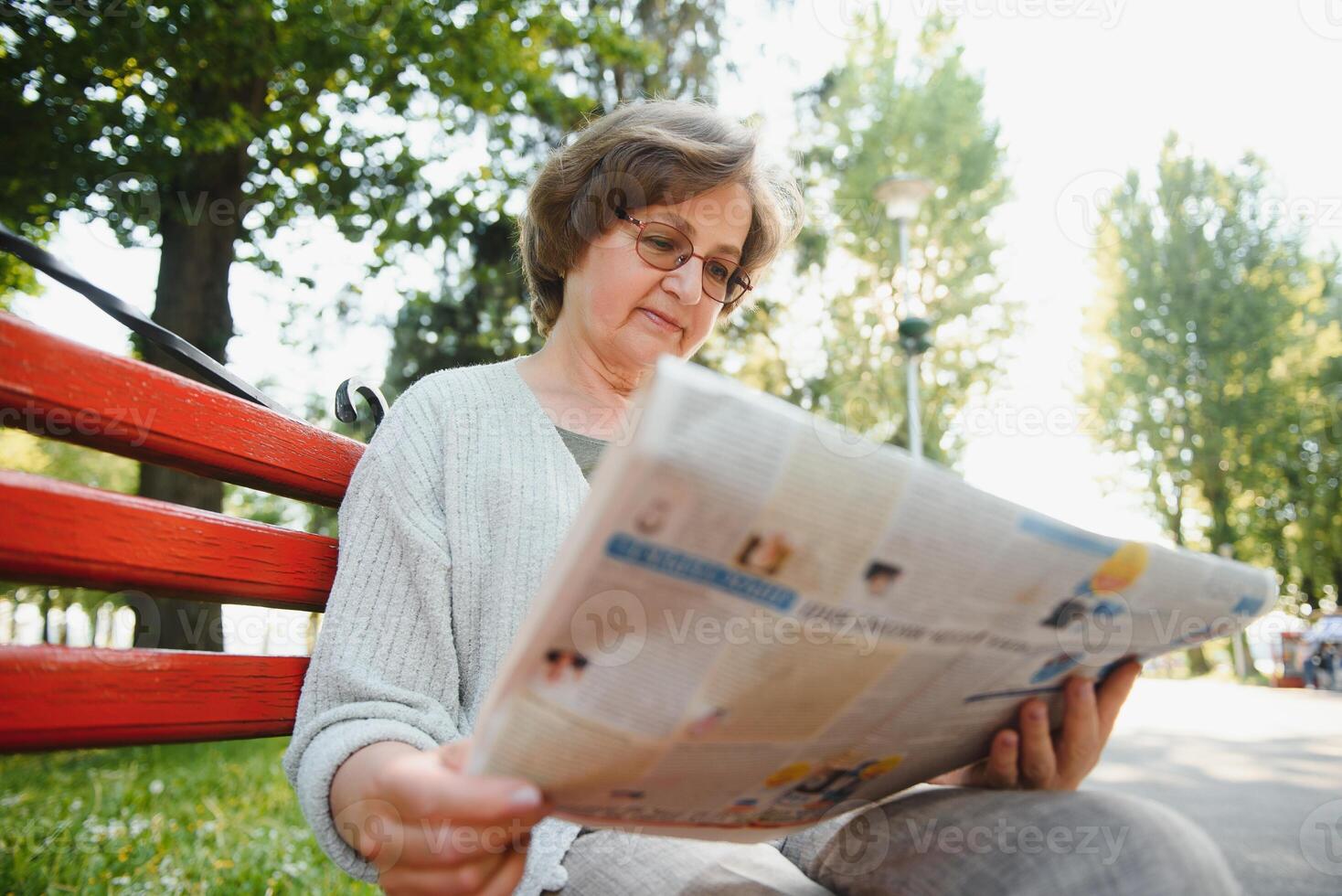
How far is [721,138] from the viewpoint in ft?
5.78

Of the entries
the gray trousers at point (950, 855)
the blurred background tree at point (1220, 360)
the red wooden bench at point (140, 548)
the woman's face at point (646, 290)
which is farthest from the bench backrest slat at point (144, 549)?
the blurred background tree at point (1220, 360)

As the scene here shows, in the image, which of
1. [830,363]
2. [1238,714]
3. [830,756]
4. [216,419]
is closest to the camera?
[830,756]

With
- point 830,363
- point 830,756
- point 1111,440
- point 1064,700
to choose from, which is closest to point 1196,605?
point 1064,700

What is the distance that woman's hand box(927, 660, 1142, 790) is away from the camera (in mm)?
1026

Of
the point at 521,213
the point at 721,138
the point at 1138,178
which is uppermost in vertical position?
the point at 1138,178

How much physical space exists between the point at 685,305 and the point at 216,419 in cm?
89

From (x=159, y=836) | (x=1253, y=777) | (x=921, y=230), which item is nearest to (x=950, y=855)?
(x=159, y=836)

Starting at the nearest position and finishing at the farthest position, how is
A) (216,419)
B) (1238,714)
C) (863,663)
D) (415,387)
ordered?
(863,663) → (216,419) → (415,387) → (1238,714)

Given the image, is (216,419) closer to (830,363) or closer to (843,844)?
(843,844)

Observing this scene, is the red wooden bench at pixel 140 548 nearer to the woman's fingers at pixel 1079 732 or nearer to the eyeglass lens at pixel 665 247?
the eyeglass lens at pixel 665 247

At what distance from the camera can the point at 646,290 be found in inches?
65.9

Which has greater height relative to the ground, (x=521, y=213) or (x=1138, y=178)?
(x=1138, y=178)
